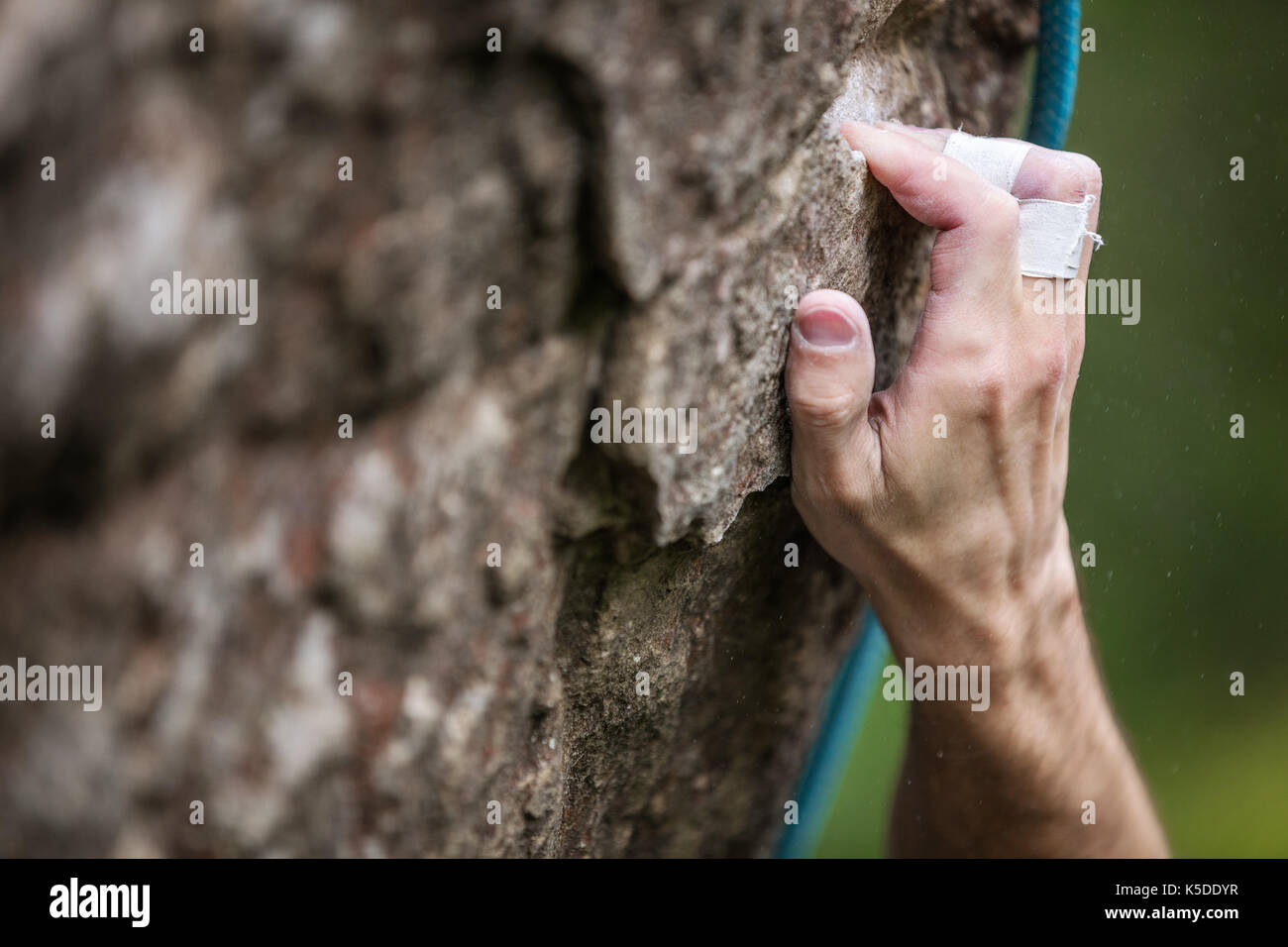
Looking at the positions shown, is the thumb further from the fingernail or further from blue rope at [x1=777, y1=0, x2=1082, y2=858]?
blue rope at [x1=777, y1=0, x2=1082, y2=858]

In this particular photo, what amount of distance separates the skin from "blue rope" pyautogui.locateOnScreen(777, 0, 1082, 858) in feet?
0.42

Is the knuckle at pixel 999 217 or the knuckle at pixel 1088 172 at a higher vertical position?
the knuckle at pixel 1088 172

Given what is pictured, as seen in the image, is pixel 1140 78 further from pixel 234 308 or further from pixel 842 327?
pixel 234 308

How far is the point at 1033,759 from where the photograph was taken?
3.59 feet

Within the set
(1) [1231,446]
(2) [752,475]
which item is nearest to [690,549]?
(2) [752,475]

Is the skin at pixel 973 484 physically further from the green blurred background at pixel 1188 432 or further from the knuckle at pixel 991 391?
the green blurred background at pixel 1188 432

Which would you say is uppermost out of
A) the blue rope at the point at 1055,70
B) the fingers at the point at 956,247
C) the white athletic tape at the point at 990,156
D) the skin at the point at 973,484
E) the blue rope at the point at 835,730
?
the blue rope at the point at 1055,70

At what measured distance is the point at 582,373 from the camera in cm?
73

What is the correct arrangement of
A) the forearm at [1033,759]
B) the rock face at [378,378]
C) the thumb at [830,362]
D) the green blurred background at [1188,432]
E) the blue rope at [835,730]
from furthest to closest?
the green blurred background at [1188,432] < the blue rope at [835,730] < the forearm at [1033,759] < the thumb at [830,362] < the rock face at [378,378]

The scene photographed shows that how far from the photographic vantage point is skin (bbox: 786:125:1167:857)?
2.91 ft

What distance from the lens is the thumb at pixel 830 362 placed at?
0.85m

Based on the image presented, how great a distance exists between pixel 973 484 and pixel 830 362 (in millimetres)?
210

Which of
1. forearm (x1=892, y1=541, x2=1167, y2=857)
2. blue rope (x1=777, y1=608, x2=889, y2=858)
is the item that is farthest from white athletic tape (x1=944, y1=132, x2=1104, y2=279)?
blue rope (x1=777, y1=608, x2=889, y2=858)

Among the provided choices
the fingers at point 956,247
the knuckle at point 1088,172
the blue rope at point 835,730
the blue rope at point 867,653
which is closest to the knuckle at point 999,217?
A: the fingers at point 956,247
